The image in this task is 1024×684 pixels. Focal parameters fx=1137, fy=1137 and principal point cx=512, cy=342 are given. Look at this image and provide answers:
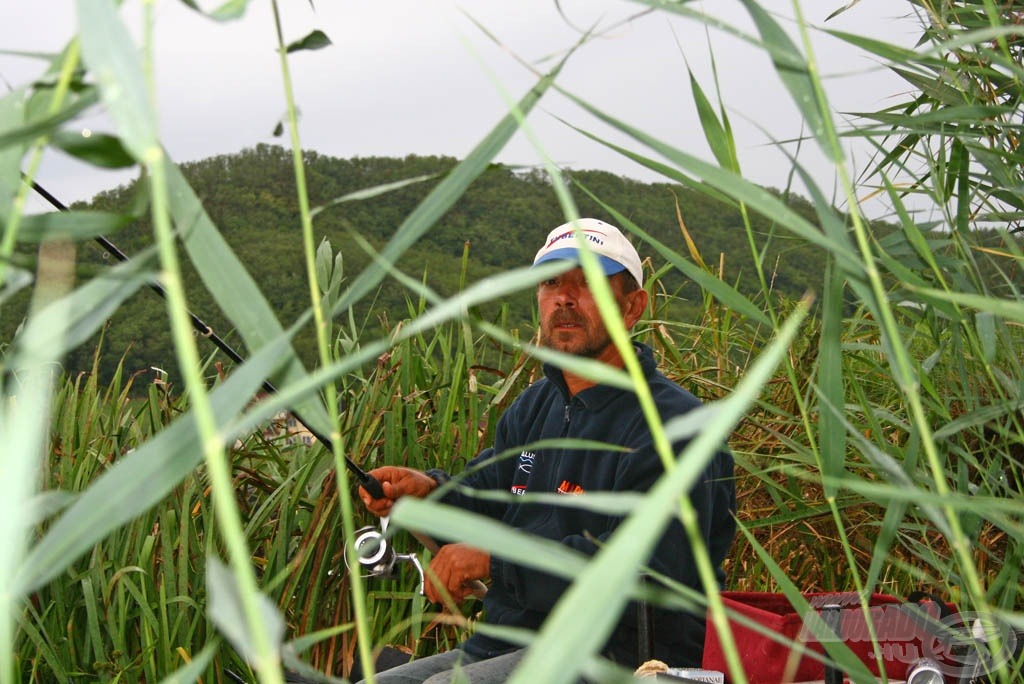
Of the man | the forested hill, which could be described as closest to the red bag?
the man

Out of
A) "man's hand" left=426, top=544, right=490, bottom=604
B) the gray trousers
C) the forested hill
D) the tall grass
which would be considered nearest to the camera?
the tall grass

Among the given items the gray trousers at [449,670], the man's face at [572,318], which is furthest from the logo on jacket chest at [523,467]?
the gray trousers at [449,670]

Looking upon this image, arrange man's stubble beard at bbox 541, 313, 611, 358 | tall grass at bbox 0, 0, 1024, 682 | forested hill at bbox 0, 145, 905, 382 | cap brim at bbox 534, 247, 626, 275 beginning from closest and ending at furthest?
tall grass at bbox 0, 0, 1024, 682
cap brim at bbox 534, 247, 626, 275
man's stubble beard at bbox 541, 313, 611, 358
forested hill at bbox 0, 145, 905, 382

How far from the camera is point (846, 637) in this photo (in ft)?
5.26

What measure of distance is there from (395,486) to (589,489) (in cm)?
39

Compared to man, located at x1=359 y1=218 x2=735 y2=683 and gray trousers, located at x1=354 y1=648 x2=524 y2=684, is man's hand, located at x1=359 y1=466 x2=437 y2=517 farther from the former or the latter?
gray trousers, located at x1=354 y1=648 x2=524 y2=684

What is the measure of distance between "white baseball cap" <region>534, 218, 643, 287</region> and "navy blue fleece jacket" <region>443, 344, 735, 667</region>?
7.5 inches

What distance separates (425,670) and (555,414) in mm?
648

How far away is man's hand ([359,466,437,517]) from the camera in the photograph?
217 centimetres

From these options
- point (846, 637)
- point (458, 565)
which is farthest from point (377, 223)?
point (846, 637)

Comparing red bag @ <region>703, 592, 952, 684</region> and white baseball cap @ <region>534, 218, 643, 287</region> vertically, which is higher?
white baseball cap @ <region>534, 218, 643, 287</region>

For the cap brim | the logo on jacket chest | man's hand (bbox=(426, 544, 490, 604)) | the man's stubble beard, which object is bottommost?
man's hand (bbox=(426, 544, 490, 604))

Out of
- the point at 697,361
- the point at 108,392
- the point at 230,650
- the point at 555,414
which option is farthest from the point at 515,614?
the point at 108,392

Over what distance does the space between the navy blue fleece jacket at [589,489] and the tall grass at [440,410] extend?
0.27m
